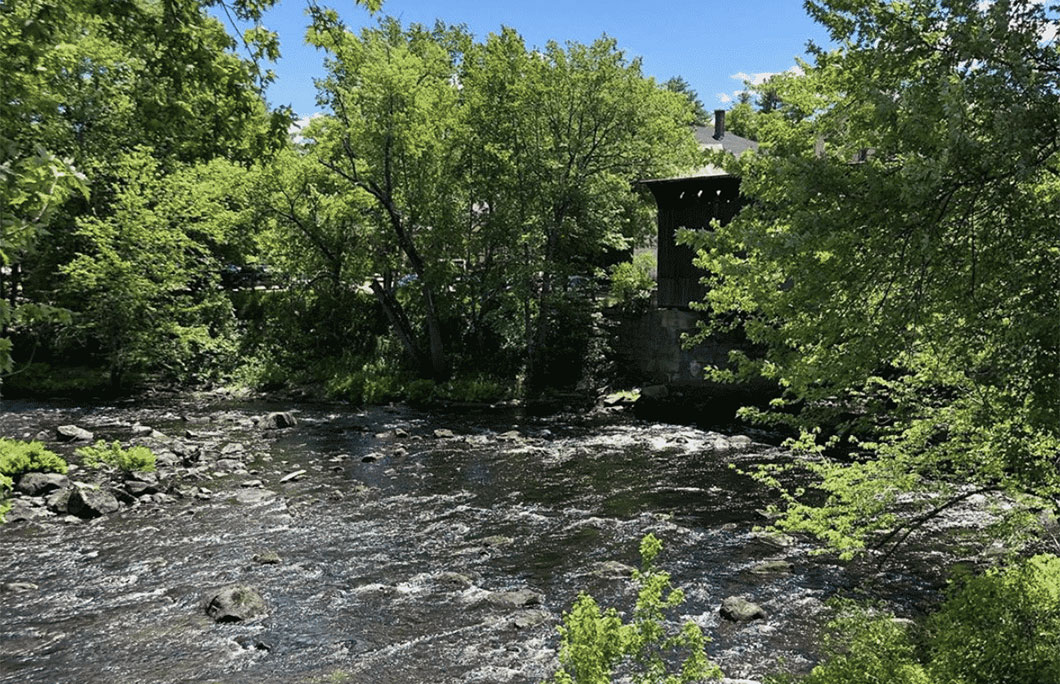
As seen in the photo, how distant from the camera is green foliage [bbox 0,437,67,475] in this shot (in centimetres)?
1345

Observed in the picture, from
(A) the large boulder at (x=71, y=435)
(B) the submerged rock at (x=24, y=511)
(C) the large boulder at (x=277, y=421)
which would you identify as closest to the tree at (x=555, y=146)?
(C) the large boulder at (x=277, y=421)

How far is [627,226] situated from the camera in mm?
30156

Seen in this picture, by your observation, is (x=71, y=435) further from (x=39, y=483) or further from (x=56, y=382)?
(x=56, y=382)

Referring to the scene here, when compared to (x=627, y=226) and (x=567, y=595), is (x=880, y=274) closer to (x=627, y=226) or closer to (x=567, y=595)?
(x=567, y=595)

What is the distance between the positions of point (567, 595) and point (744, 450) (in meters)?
9.98

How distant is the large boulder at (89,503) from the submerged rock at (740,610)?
34.3 ft

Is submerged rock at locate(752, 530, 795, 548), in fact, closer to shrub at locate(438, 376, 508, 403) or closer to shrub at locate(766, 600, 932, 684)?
shrub at locate(766, 600, 932, 684)

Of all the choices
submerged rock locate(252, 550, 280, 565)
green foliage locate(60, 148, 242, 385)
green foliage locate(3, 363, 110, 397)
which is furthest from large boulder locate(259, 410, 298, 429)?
submerged rock locate(252, 550, 280, 565)

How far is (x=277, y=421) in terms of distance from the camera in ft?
69.0

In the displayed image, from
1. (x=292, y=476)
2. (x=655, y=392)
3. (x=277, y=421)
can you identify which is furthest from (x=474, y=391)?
(x=292, y=476)

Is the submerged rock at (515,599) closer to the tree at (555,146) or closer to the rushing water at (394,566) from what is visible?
the rushing water at (394,566)

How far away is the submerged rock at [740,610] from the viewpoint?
344 inches

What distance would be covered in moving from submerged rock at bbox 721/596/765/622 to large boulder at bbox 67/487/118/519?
1045 centimetres

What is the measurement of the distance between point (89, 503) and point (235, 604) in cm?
528
